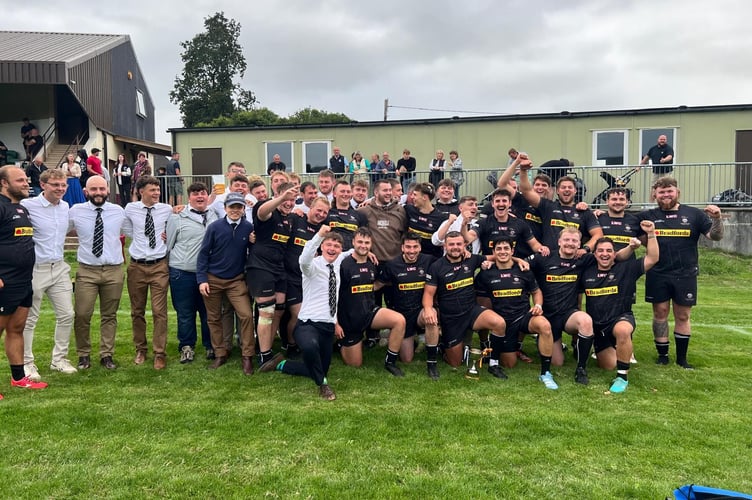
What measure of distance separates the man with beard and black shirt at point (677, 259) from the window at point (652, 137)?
10886 mm

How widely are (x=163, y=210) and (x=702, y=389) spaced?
230 inches

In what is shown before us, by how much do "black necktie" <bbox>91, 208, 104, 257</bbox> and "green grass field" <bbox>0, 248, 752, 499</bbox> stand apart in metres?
1.28

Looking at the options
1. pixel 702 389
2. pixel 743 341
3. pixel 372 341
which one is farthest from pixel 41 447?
pixel 743 341

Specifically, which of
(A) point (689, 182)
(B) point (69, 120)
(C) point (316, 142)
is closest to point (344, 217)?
(C) point (316, 142)

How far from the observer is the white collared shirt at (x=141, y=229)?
18.0ft

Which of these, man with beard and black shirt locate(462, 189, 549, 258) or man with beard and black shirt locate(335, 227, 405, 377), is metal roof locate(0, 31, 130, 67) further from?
man with beard and black shirt locate(462, 189, 549, 258)

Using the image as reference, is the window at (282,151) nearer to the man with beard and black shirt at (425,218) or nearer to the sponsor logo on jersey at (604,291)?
the man with beard and black shirt at (425,218)

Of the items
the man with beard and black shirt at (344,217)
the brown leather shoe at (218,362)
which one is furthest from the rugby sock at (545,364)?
the brown leather shoe at (218,362)

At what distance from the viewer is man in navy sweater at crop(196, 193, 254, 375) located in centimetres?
536

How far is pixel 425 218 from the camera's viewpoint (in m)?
6.17

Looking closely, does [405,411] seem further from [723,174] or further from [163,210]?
[723,174]

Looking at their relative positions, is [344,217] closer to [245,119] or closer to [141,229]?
[141,229]

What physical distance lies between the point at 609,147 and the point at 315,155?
9.17 m

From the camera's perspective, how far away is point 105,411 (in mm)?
4375
